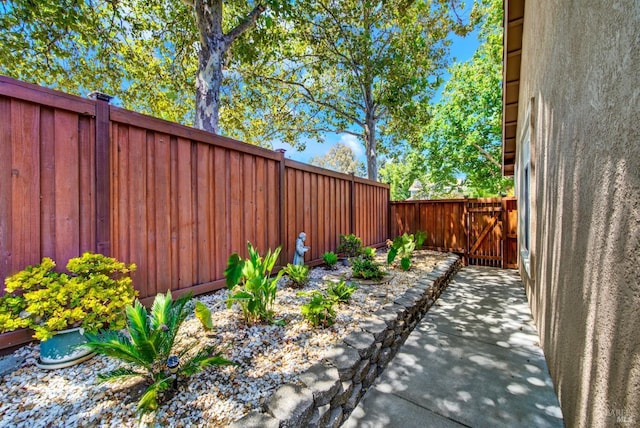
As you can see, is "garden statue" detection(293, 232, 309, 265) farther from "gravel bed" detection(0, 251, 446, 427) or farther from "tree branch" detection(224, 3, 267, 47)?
"tree branch" detection(224, 3, 267, 47)

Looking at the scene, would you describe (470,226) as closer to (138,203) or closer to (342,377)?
(342,377)

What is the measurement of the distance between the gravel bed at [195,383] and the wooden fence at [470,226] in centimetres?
542

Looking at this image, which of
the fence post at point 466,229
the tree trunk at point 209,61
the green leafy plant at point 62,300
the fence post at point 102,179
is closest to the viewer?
the green leafy plant at point 62,300

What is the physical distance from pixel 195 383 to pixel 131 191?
6.16 feet

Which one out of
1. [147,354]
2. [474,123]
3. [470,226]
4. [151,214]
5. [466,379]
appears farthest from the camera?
[474,123]

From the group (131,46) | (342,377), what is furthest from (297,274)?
(131,46)

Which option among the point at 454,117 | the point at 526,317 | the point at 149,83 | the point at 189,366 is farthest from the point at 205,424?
the point at 454,117

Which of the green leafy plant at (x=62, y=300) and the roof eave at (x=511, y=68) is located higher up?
the roof eave at (x=511, y=68)

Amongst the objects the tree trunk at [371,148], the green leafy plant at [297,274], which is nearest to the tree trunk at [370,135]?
the tree trunk at [371,148]

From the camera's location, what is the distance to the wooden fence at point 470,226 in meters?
6.20

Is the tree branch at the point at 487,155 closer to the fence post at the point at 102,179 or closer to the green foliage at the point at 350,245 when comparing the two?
the green foliage at the point at 350,245

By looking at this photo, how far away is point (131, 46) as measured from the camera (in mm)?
6398

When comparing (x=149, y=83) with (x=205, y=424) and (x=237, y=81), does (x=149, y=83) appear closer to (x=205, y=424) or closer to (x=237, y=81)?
(x=237, y=81)

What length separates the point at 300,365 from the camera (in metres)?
1.89
